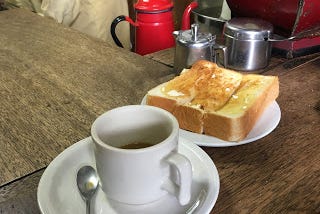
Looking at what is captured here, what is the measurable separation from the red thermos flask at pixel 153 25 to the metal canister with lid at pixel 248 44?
1.17 ft

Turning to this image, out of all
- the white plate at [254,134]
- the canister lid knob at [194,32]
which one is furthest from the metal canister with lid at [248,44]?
the white plate at [254,134]

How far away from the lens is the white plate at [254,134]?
0.58 metres

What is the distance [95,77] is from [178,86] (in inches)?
10.0

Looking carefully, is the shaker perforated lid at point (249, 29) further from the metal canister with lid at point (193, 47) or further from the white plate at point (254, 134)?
the white plate at point (254, 134)

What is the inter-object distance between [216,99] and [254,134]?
3.8 inches

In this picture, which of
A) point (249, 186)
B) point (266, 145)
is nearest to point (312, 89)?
point (266, 145)

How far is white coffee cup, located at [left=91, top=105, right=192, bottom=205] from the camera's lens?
1.32ft

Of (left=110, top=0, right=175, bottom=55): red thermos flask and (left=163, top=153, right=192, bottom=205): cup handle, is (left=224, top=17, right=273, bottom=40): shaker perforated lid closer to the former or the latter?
(left=110, top=0, right=175, bottom=55): red thermos flask

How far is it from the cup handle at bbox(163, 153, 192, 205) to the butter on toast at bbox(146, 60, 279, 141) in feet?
0.65

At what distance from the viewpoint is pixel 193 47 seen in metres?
0.83

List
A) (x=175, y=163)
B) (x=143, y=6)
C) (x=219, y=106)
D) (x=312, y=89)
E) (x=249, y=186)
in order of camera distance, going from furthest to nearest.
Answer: (x=143, y=6) < (x=312, y=89) < (x=219, y=106) < (x=249, y=186) < (x=175, y=163)

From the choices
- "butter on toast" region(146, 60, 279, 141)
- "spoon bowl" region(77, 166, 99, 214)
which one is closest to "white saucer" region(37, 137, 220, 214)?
"spoon bowl" region(77, 166, 99, 214)

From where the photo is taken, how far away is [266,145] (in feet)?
2.00

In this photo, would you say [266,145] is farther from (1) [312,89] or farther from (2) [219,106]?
(1) [312,89]
